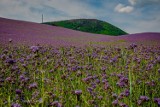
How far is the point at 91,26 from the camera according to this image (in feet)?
234

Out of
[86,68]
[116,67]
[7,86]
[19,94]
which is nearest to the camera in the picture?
[19,94]

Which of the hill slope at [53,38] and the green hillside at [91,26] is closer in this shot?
the hill slope at [53,38]

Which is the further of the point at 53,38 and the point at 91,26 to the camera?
the point at 91,26

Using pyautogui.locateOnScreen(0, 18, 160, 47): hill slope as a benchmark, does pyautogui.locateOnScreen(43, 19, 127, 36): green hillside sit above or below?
above

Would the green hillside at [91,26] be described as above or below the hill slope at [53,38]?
above

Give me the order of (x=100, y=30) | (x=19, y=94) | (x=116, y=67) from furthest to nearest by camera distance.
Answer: (x=100, y=30)
(x=116, y=67)
(x=19, y=94)

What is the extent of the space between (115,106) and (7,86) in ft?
8.35

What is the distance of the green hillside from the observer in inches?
2667

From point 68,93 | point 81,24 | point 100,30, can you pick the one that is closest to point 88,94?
point 68,93

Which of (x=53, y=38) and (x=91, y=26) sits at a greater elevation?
(x=91, y=26)

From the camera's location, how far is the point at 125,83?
450cm

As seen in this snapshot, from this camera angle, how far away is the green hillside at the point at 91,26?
6775cm

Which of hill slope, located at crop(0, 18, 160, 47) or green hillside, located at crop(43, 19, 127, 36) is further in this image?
green hillside, located at crop(43, 19, 127, 36)

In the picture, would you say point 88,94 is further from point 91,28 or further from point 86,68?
point 91,28
